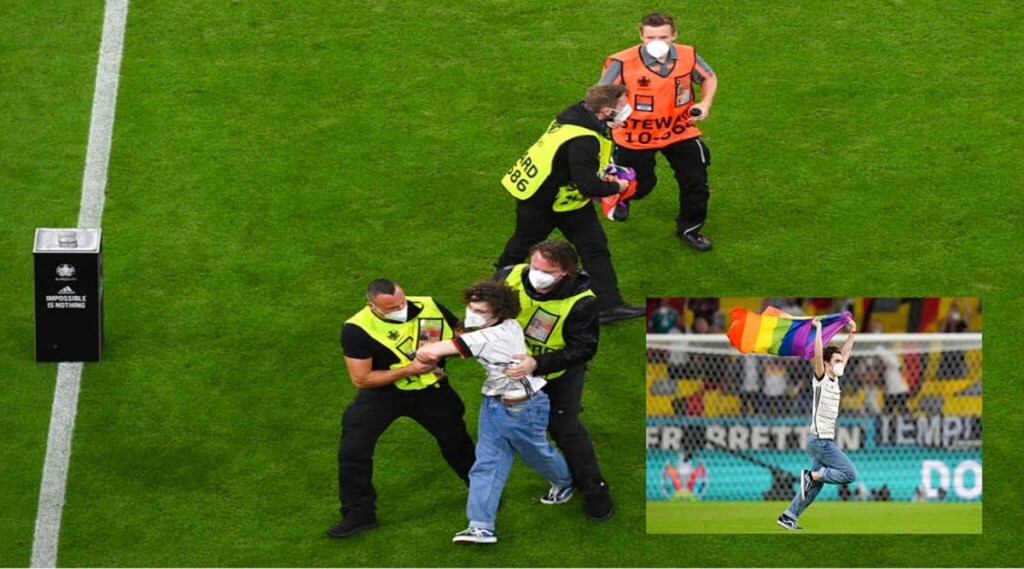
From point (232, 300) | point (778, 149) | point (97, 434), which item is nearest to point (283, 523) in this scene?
point (97, 434)

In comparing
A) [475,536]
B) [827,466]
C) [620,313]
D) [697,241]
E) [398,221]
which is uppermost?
[398,221]

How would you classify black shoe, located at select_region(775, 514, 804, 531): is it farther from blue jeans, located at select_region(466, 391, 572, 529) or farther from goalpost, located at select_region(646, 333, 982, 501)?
blue jeans, located at select_region(466, 391, 572, 529)

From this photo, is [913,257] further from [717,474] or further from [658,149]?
[717,474]

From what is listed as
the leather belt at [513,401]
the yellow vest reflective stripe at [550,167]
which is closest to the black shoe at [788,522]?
the leather belt at [513,401]

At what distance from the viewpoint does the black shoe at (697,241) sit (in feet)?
44.4

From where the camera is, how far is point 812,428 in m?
10.0

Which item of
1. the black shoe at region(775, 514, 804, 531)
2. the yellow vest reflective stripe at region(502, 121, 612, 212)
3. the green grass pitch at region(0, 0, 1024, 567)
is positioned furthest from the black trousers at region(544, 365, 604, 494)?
the yellow vest reflective stripe at region(502, 121, 612, 212)

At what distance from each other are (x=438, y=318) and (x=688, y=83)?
10.4 feet

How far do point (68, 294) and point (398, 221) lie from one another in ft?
8.23

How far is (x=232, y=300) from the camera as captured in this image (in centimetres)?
1298

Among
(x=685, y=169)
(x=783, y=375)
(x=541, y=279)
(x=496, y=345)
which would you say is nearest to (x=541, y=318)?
(x=541, y=279)

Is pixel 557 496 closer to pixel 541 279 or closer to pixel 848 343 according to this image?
pixel 541 279

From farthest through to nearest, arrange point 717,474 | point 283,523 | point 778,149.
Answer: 1. point 778,149
2. point 283,523
3. point 717,474

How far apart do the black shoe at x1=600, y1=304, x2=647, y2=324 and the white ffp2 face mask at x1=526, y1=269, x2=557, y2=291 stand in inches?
92.0
